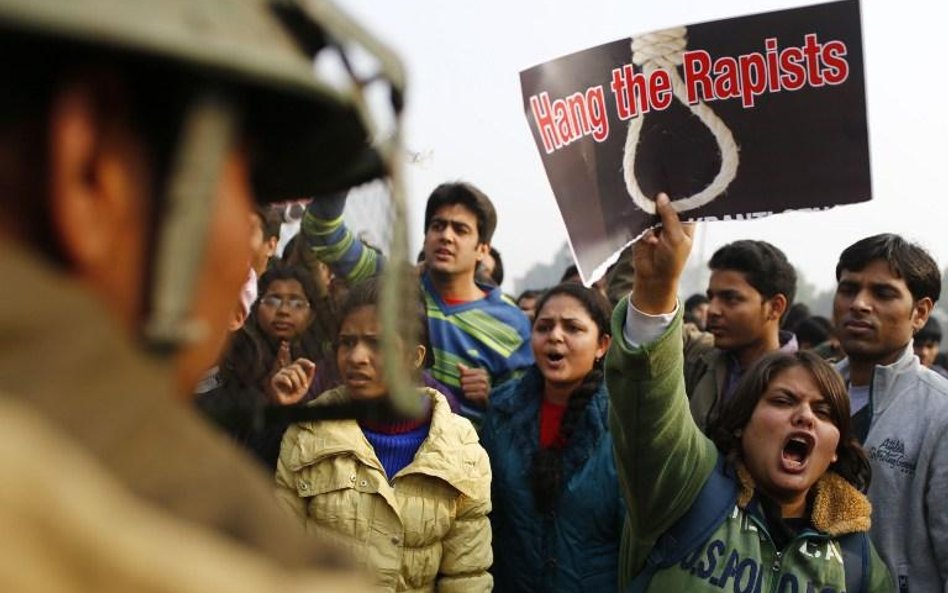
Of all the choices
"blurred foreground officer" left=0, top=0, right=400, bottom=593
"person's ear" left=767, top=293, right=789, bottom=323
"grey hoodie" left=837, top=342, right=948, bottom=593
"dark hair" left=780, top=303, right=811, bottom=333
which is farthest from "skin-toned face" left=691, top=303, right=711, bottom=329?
"blurred foreground officer" left=0, top=0, right=400, bottom=593

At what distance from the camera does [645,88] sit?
11.4ft

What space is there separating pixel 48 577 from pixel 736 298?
525 cm

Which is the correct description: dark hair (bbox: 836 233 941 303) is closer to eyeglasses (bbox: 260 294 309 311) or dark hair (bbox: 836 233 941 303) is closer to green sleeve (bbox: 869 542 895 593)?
green sleeve (bbox: 869 542 895 593)

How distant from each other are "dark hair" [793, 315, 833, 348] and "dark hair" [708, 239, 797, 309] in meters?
3.72

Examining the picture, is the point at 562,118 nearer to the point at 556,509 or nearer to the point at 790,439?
the point at 790,439

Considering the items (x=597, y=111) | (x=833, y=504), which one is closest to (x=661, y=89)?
(x=597, y=111)

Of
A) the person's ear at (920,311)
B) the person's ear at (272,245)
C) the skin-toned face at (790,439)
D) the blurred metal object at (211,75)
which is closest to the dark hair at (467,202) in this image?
the person's ear at (920,311)

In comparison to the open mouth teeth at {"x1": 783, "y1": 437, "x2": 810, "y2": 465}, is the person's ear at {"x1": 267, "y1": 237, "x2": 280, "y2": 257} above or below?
above

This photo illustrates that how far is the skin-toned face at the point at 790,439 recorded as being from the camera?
3.69m

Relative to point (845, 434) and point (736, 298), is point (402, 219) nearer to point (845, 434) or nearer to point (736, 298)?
point (845, 434)

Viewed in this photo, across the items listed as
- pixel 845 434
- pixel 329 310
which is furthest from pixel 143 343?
pixel 845 434

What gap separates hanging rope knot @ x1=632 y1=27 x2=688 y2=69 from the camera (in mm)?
3453

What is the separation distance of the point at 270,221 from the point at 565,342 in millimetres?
3012

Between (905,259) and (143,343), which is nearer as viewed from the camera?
(143,343)
